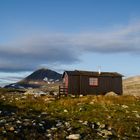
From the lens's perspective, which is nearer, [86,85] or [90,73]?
[86,85]

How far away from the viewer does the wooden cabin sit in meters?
65.9

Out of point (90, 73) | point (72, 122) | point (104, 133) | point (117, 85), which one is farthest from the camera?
point (117, 85)

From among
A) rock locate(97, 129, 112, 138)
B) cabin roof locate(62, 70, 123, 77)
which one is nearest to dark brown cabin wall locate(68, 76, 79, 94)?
cabin roof locate(62, 70, 123, 77)

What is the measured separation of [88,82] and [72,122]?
37065mm

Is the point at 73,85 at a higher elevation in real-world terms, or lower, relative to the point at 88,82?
lower

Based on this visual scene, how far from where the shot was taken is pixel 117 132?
27125 mm

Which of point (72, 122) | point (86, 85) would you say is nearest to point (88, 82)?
point (86, 85)

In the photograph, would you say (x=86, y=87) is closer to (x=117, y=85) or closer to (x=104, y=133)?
(x=117, y=85)

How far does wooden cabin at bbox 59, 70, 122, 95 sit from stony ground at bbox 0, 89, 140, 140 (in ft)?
80.7

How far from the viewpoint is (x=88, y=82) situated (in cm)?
6606

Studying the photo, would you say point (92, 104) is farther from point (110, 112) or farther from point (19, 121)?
point (19, 121)

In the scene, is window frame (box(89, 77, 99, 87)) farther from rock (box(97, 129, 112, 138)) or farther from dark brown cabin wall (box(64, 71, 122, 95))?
rock (box(97, 129, 112, 138))

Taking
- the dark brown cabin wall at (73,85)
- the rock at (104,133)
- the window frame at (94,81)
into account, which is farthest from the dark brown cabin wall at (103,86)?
the rock at (104,133)

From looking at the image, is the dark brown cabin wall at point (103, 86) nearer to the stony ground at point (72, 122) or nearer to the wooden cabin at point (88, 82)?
the wooden cabin at point (88, 82)
